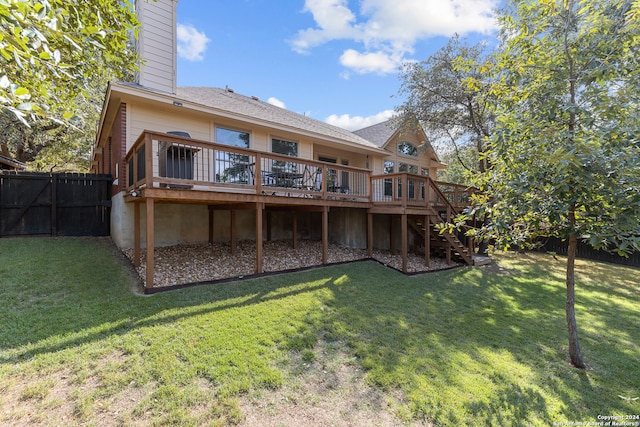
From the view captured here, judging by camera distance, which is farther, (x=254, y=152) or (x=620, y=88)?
(x=254, y=152)

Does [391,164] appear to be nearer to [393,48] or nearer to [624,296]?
[393,48]

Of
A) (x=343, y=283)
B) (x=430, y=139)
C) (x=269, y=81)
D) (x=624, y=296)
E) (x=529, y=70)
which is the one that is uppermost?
(x=269, y=81)

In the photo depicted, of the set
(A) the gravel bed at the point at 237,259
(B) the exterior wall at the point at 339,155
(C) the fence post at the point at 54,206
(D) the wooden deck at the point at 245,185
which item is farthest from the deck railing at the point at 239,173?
(C) the fence post at the point at 54,206

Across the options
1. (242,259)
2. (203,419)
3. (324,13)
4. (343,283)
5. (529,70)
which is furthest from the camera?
(324,13)

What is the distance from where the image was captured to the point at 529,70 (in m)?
4.12

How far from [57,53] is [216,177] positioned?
5.93 metres

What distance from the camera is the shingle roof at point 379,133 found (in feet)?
44.8

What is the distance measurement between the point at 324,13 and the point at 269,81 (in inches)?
197

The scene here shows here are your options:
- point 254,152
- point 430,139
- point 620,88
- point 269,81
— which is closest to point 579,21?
point 620,88

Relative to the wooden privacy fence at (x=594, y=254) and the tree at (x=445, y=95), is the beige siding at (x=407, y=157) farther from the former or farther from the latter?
the wooden privacy fence at (x=594, y=254)

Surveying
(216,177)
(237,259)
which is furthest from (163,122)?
(237,259)

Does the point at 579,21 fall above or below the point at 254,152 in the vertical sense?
above

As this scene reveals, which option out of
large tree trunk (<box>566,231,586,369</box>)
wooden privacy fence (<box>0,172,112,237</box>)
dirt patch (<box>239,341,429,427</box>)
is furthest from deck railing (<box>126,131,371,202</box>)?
large tree trunk (<box>566,231,586,369</box>)

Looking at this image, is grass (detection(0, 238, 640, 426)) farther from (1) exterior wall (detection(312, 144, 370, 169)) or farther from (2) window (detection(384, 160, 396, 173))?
(2) window (detection(384, 160, 396, 173))
